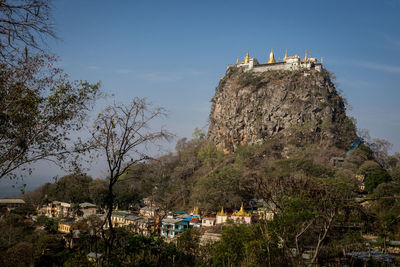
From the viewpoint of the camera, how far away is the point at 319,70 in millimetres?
48875

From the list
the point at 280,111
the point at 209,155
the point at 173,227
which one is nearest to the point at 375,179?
the point at 173,227

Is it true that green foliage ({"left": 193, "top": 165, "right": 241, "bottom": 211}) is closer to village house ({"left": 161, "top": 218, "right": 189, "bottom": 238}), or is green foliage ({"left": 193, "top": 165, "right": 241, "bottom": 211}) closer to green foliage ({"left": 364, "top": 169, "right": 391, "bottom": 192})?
village house ({"left": 161, "top": 218, "right": 189, "bottom": 238})

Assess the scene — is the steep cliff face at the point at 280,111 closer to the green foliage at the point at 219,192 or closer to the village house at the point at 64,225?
the green foliage at the point at 219,192

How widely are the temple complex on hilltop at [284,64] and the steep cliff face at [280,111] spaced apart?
1424 millimetres

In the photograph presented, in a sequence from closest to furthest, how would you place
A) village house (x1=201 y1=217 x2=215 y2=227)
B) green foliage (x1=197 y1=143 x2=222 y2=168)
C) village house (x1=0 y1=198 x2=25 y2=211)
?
village house (x1=201 y1=217 x2=215 y2=227) → village house (x1=0 y1=198 x2=25 y2=211) → green foliage (x1=197 y1=143 x2=222 y2=168)

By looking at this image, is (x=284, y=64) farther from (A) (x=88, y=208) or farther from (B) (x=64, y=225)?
(B) (x=64, y=225)

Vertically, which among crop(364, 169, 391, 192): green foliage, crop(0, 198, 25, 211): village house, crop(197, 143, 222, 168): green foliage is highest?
crop(197, 143, 222, 168): green foliage

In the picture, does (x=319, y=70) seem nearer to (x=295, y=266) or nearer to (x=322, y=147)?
Result: (x=322, y=147)

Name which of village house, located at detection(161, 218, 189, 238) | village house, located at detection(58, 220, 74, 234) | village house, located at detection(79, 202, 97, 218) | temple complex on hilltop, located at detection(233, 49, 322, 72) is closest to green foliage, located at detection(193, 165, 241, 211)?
village house, located at detection(161, 218, 189, 238)

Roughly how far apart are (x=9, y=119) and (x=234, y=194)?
2667 centimetres

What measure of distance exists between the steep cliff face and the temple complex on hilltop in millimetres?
1424

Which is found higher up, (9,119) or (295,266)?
(9,119)

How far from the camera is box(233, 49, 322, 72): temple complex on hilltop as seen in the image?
5003 cm

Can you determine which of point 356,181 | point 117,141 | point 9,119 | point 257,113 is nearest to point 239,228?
point 117,141
